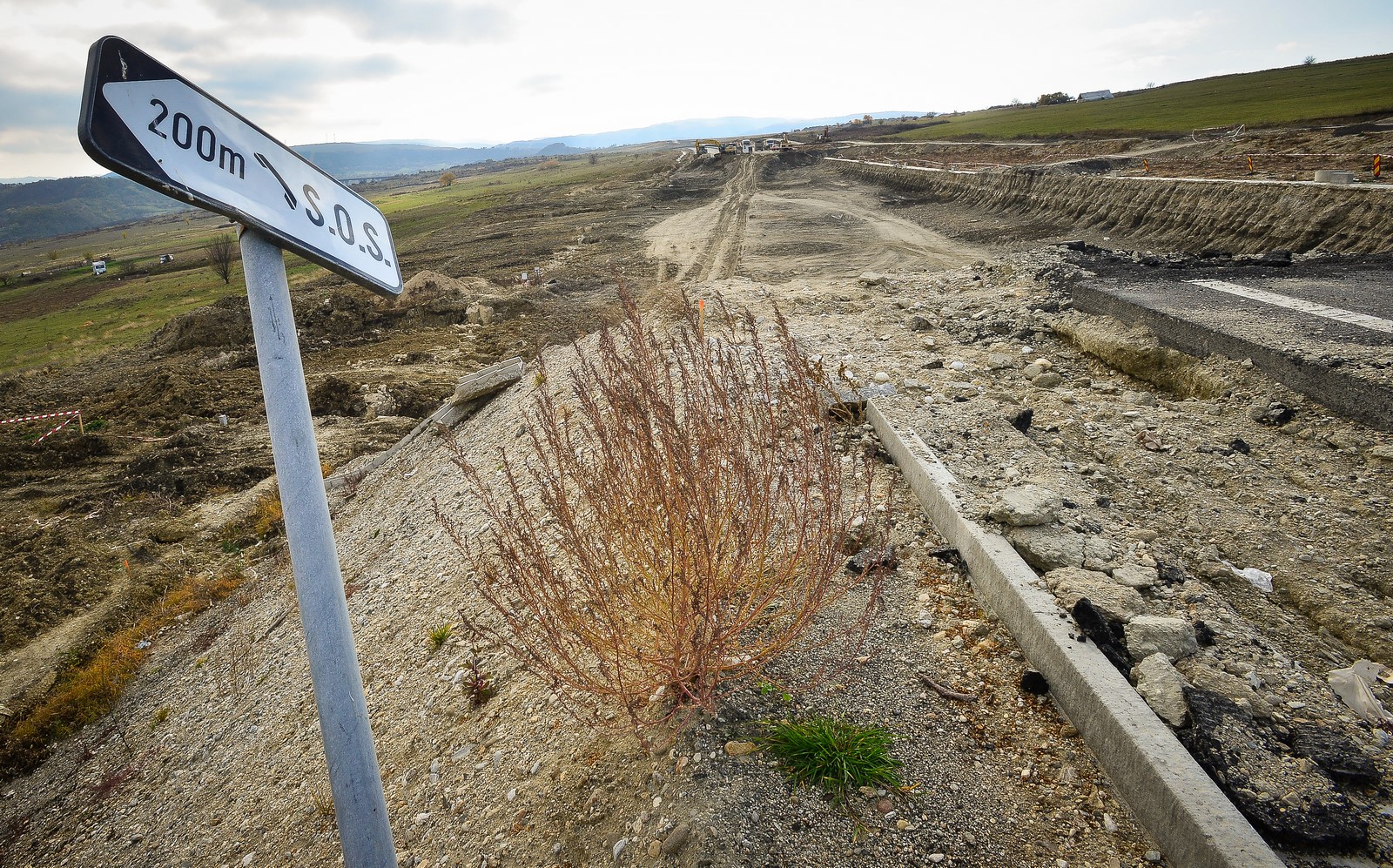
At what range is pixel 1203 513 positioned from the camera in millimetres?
4449

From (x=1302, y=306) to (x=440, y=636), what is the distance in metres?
8.92

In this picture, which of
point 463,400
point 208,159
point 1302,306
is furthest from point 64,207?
point 1302,306

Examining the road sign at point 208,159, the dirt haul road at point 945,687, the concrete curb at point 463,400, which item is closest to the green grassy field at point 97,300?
the concrete curb at point 463,400

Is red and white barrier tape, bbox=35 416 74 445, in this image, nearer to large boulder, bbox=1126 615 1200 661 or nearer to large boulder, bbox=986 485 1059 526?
large boulder, bbox=986 485 1059 526

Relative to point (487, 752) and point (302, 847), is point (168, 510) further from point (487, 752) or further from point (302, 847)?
point (487, 752)

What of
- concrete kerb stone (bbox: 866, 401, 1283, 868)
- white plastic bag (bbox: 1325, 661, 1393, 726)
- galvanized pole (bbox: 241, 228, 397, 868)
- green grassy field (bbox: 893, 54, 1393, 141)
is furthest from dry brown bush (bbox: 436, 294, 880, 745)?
green grassy field (bbox: 893, 54, 1393, 141)

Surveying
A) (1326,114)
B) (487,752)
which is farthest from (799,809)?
(1326,114)

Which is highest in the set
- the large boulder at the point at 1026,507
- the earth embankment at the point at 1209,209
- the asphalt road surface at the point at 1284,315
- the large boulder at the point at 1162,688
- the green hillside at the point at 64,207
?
the green hillside at the point at 64,207

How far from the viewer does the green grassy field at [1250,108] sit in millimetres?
26453

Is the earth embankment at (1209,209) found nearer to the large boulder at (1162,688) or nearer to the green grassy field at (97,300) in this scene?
the large boulder at (1162,688)

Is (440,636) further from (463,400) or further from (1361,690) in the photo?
(463,400)

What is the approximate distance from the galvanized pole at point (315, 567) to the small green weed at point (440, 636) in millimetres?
3411

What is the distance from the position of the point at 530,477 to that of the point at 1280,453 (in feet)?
21.0

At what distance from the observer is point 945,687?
294 cm
